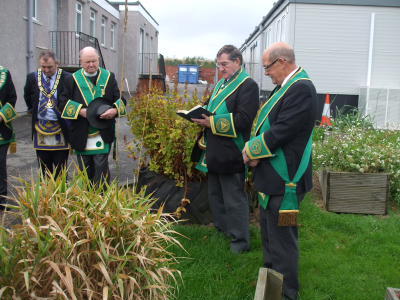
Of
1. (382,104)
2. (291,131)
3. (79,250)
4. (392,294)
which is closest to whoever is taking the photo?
(79,250)

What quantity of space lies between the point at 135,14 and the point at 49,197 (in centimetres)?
2616

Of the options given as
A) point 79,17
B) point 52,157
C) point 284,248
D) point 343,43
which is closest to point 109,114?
point 52,157

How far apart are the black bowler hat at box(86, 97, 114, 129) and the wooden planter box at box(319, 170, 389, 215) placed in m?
2.82

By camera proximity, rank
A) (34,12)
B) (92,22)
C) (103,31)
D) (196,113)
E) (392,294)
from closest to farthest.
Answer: (392,294)
(196,113)
(34,12)
(92,22)
(103,31)

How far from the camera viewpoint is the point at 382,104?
13812 millimetres

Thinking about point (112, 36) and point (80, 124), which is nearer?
point (80, 124)

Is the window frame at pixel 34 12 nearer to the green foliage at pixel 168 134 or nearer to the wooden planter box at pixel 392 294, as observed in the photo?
the green foliage at pixel 168 134

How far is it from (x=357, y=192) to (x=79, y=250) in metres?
4.18

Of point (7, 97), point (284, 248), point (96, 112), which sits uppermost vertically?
point (7, 97)

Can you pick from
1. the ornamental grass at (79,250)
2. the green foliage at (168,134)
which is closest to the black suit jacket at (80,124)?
the green foliage at (168,134)

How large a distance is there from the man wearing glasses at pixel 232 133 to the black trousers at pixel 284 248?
99 centimetres

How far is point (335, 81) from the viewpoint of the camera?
46.7 feet

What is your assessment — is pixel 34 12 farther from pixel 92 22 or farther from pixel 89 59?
pixel 89 59

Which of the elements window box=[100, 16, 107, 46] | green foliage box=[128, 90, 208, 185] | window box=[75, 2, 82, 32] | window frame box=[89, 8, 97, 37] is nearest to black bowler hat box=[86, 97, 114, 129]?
green foliage box=[128, 90, 208, 185]
